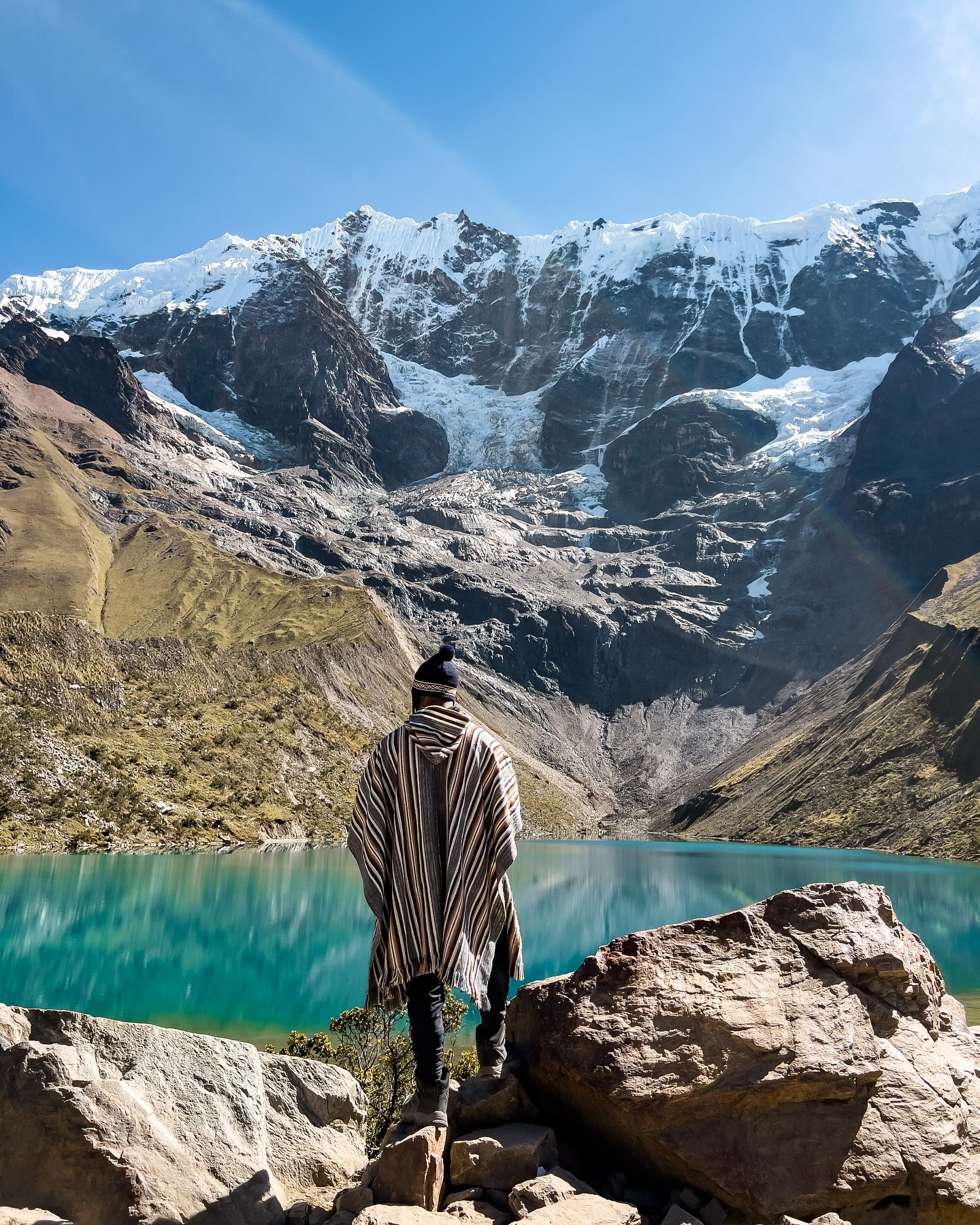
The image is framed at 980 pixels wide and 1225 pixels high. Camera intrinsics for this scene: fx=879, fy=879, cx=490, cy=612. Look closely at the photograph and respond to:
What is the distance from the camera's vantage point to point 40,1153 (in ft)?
16.2

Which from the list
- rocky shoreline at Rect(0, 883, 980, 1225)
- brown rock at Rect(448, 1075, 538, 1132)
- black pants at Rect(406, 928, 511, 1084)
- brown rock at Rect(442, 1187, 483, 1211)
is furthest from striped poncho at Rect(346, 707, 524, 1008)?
brown rock at Rect(442, 1187, 483, 1211)

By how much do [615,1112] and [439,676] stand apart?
309 centimetres

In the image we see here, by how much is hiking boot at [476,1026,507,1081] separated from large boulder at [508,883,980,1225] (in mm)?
208

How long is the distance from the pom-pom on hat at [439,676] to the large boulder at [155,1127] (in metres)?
2.77

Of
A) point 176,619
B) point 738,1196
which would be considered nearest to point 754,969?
point 738,1196

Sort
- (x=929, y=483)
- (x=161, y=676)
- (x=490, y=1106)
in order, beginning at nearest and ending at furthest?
1. (x=490, y=1106)
2. (x=161, y=676)
3. (x=929, y=483)

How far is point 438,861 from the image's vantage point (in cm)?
622

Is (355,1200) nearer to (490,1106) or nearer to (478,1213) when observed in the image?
(478,1213)

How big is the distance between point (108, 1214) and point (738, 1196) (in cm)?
357

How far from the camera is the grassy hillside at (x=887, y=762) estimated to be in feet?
275

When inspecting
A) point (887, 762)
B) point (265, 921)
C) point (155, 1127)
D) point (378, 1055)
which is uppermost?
point (887, 762)

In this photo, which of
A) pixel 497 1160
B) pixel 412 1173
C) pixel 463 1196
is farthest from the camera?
pixel 497 1160

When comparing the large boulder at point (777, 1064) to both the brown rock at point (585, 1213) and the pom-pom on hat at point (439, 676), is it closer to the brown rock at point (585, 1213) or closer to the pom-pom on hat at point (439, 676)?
the brown rock at point (585, 1213)

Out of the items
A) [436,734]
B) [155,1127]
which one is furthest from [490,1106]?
[436,734]
